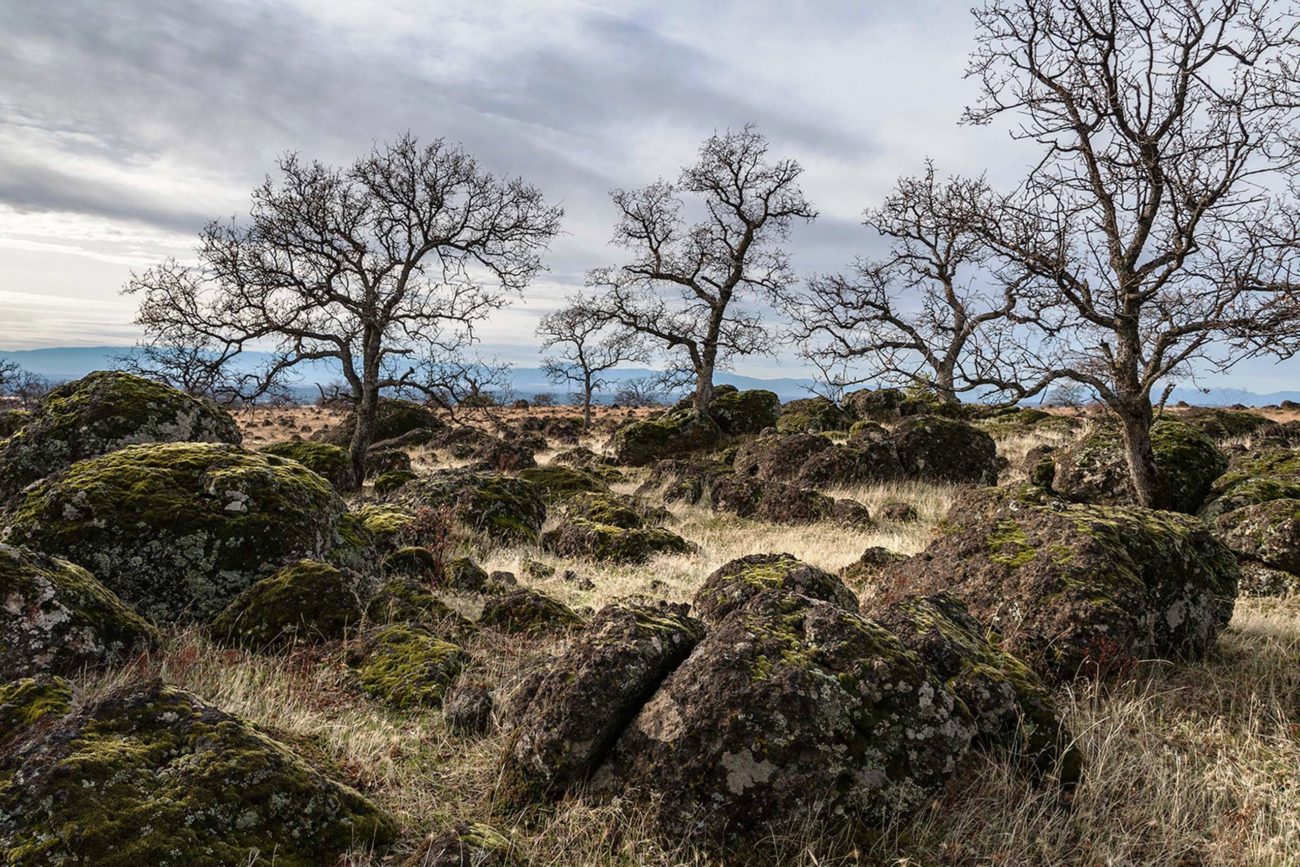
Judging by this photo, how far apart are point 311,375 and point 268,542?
45.8ft

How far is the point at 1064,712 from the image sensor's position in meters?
4.27

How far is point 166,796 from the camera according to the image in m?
2.82

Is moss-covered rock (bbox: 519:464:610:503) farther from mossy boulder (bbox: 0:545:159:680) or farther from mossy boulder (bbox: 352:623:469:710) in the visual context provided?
mossy boulder (bbox: 0:545:159:680)

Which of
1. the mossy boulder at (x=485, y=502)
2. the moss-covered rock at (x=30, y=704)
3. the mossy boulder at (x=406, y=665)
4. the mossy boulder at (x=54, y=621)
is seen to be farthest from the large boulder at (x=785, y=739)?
the mossy boulder at (x=485, y=502)

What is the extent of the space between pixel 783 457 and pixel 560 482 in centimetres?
609

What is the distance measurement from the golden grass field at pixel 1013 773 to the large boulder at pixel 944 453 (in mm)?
11596

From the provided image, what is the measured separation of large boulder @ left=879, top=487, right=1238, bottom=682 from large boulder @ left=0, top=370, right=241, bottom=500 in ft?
32.3

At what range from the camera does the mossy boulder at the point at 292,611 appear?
5.76 meters

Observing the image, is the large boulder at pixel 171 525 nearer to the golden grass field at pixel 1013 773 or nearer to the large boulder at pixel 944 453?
the golden grass field at pixel 1013 773

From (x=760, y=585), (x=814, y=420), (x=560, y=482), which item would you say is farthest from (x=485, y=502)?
(x=814, y=420)

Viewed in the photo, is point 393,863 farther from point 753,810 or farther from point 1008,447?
point 1008,447

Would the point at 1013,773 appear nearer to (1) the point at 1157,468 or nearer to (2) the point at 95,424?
(1) the point at 1157,468

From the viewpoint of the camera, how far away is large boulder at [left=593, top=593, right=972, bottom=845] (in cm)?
330

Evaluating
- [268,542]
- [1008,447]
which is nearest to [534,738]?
[268,542]
